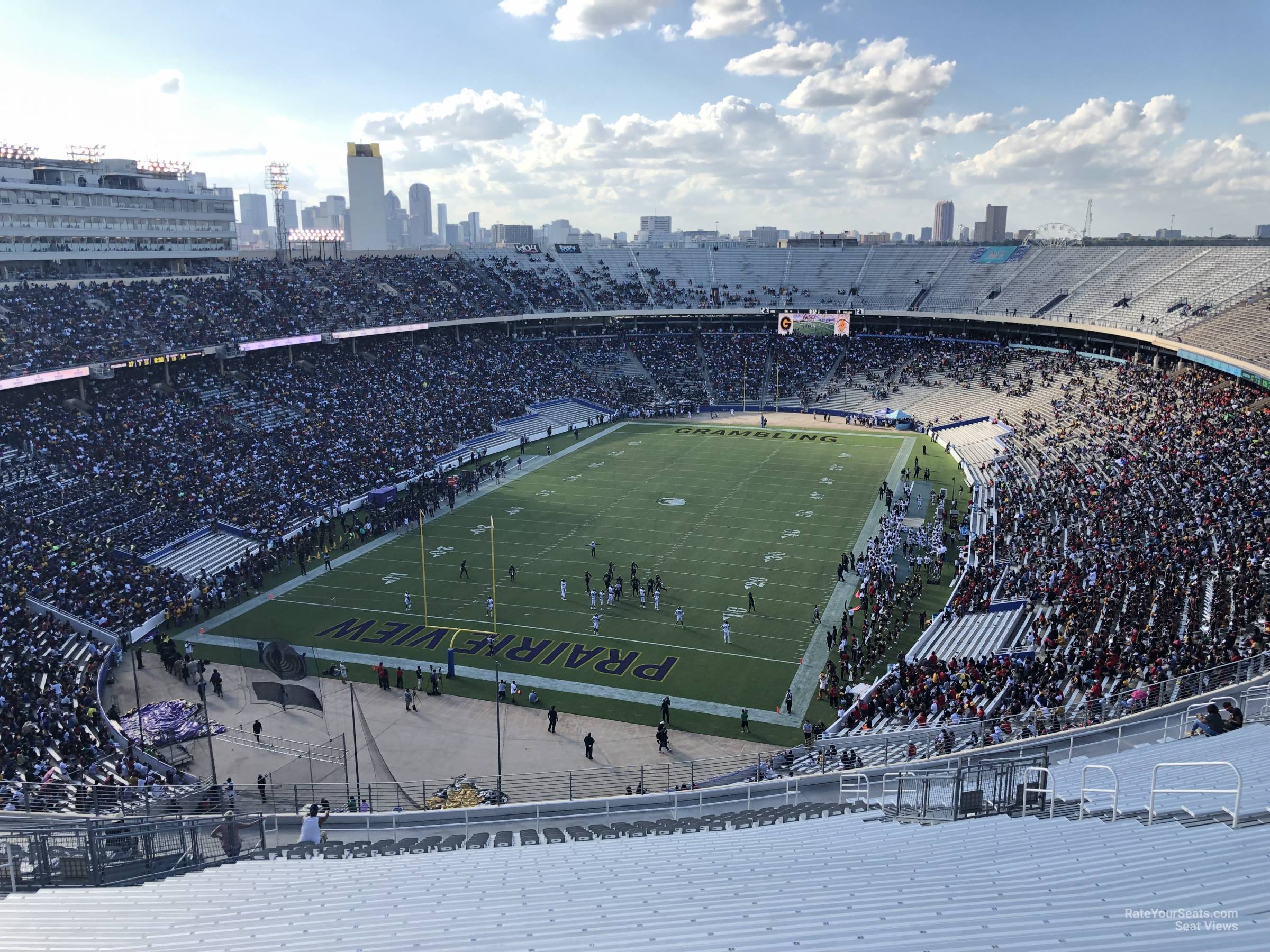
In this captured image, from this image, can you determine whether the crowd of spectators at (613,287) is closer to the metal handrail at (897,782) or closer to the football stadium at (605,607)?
the football stadium at (605,607)

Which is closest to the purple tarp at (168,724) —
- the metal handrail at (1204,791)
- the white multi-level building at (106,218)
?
the metal handrail at (1204,791)

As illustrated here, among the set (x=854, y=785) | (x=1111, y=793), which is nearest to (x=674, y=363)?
(x=854, y=785)

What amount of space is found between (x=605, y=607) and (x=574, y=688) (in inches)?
232

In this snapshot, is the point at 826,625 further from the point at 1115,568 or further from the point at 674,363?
the point at 674,363

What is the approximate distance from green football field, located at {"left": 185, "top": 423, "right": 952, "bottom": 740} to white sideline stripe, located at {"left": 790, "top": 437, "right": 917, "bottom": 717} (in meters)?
0.26

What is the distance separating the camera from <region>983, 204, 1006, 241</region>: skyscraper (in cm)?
13438

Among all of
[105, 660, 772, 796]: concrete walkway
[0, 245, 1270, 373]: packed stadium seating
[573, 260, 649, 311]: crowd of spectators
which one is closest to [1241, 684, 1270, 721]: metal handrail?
[105, 660, 772, 796]: concrete walkway

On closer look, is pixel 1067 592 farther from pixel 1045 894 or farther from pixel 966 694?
pixel 1045 894

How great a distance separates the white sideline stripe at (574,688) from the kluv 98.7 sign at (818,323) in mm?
50632

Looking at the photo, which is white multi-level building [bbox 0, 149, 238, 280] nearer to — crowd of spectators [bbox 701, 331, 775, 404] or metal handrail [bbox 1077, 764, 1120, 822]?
crowd of spectators [bbox 701, 331, 775, 404]

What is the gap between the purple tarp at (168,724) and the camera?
21.2m

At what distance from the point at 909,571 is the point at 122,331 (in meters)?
39.3

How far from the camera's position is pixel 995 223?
138m

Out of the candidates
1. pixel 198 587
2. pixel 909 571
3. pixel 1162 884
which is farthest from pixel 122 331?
pixel 1162 884
